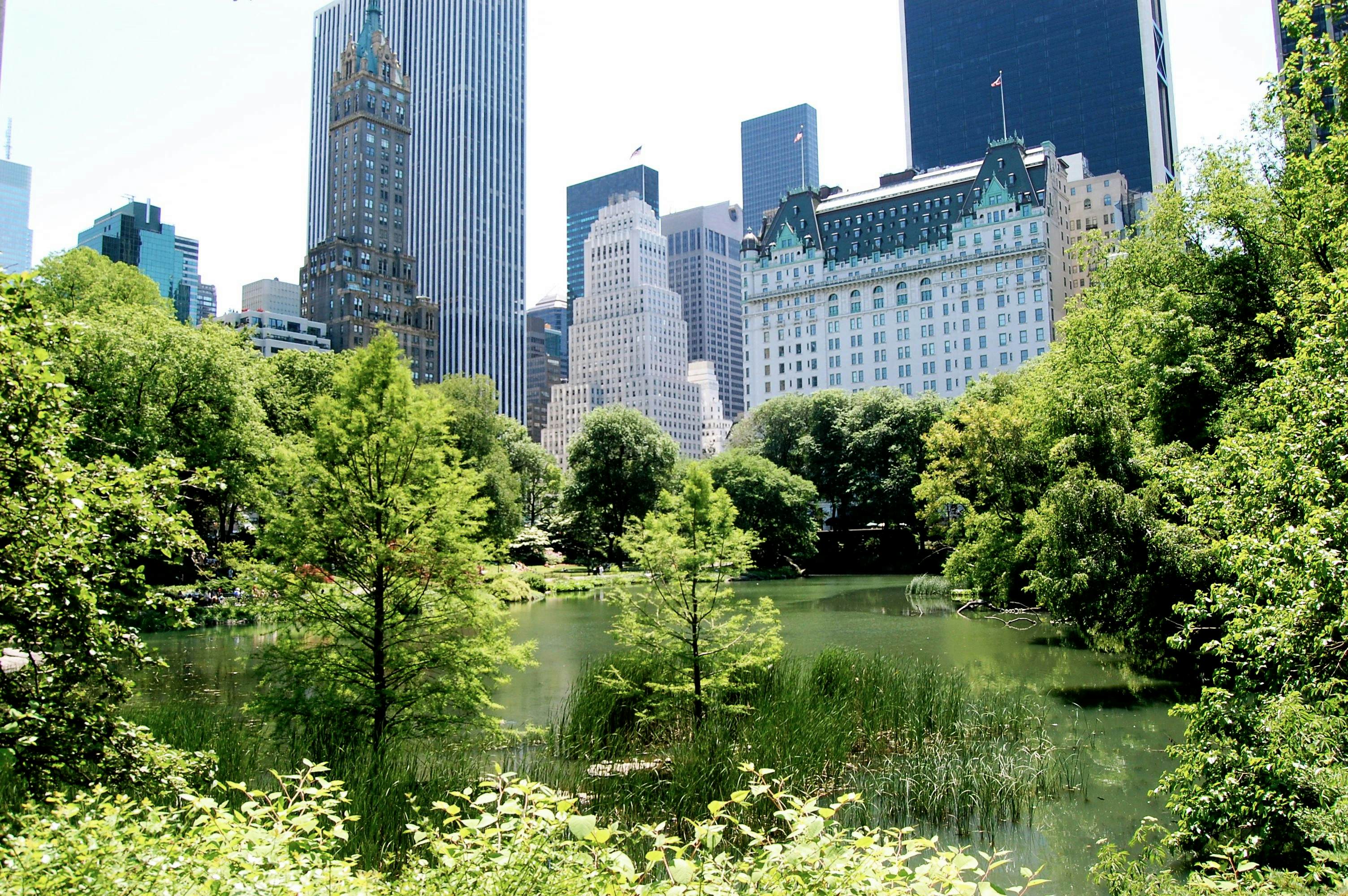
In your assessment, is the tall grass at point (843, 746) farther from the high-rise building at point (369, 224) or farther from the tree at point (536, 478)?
the high-rise building at point (369, 224)

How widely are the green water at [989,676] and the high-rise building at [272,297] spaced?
11977 cm

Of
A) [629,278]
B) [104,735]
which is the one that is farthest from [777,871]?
[629,278]

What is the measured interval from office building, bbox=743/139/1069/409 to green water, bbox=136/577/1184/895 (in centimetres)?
6438

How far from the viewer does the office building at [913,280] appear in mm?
96625

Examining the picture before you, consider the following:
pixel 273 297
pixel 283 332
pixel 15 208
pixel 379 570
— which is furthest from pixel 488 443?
pixel 273 297

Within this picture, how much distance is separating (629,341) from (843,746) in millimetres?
158760

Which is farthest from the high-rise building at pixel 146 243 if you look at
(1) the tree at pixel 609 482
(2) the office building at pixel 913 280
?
(1) the tree at pixel 609 482

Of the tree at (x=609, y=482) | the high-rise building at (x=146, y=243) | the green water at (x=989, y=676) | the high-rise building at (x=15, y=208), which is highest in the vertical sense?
the high-rise building at (x=146, y=243)

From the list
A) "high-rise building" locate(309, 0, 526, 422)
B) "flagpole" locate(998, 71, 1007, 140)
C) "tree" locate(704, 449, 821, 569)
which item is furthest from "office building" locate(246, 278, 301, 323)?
"flagpole" locate(998, 71, 1007, 140)

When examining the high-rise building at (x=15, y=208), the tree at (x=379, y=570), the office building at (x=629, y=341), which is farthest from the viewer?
the office building at (x=629, y=341)

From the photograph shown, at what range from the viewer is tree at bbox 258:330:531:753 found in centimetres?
1149

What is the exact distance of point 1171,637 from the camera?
32.9 feet

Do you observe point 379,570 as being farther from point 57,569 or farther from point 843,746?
point 843,746

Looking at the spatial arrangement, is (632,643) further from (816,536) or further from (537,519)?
(537,519)
